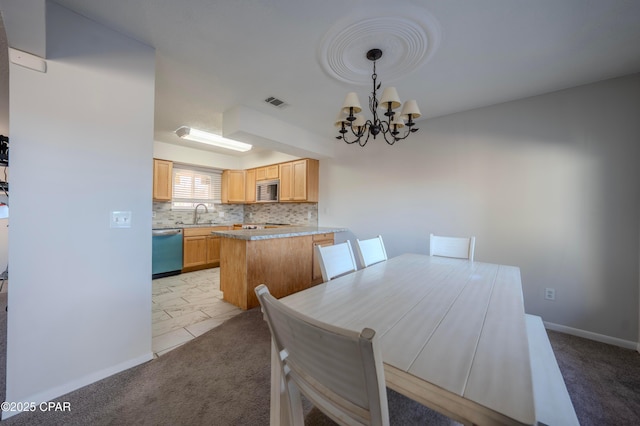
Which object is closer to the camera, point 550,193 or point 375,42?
point 375,42

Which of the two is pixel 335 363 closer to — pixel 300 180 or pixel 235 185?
pixel 300 180

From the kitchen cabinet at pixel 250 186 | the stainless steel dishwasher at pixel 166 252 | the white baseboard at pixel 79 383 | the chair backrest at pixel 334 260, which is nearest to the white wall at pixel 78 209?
the white baseboard at pixel 79 383

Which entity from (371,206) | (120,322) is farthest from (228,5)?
(371,206)

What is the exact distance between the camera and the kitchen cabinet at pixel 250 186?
533 cm

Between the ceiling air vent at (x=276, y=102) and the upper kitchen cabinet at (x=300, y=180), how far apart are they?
5.02 feet

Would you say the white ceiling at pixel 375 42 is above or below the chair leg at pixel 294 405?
above

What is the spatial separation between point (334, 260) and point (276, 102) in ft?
6.81

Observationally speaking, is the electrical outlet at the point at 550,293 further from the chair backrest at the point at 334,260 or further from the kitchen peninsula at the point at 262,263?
the kitchen peninsula at the point at 262,263

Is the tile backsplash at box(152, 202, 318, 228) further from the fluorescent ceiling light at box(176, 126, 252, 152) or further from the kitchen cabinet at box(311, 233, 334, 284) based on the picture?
the fluorescent ceiling light at box(176, 126, 252, 152)

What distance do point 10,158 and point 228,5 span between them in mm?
1553

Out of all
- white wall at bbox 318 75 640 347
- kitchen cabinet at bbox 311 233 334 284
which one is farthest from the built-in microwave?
white wall at bbox 318 75 640 347

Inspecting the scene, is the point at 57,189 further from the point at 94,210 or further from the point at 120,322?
the point at 120,322

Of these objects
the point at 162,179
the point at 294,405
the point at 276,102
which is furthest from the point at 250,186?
the point at 294,405

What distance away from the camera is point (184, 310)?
2.71 meters
